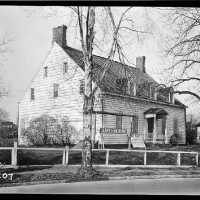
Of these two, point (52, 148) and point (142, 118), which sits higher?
point (142, 118)

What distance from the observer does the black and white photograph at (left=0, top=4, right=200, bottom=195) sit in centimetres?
606

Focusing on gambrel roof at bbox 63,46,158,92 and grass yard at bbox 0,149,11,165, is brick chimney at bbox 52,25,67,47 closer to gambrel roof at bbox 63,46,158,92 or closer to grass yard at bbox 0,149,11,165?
gambrel roof at bbox 63,46,158,92

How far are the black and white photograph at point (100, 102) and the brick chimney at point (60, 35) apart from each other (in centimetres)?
2

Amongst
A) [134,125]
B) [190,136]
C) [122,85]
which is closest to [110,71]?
[122,85]

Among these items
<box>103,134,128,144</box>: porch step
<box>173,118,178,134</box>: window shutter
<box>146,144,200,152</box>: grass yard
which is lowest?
<box>146,144,200,152</box>: grass yard

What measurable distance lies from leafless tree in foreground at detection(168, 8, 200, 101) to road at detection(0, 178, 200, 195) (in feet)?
4.11

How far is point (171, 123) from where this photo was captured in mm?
6414

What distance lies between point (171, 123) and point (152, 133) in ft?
1.07

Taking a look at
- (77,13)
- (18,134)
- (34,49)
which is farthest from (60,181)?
(77,13)

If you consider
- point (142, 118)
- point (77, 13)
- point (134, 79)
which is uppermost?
point (77, 13)

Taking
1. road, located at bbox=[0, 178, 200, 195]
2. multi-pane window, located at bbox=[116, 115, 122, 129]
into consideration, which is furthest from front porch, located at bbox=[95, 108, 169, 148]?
road, located at bbox=[0, 178, 200, 195]

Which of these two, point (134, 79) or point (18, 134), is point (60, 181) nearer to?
point (18, 134)

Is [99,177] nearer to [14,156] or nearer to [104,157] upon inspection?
[104,157]

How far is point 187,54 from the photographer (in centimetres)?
632
